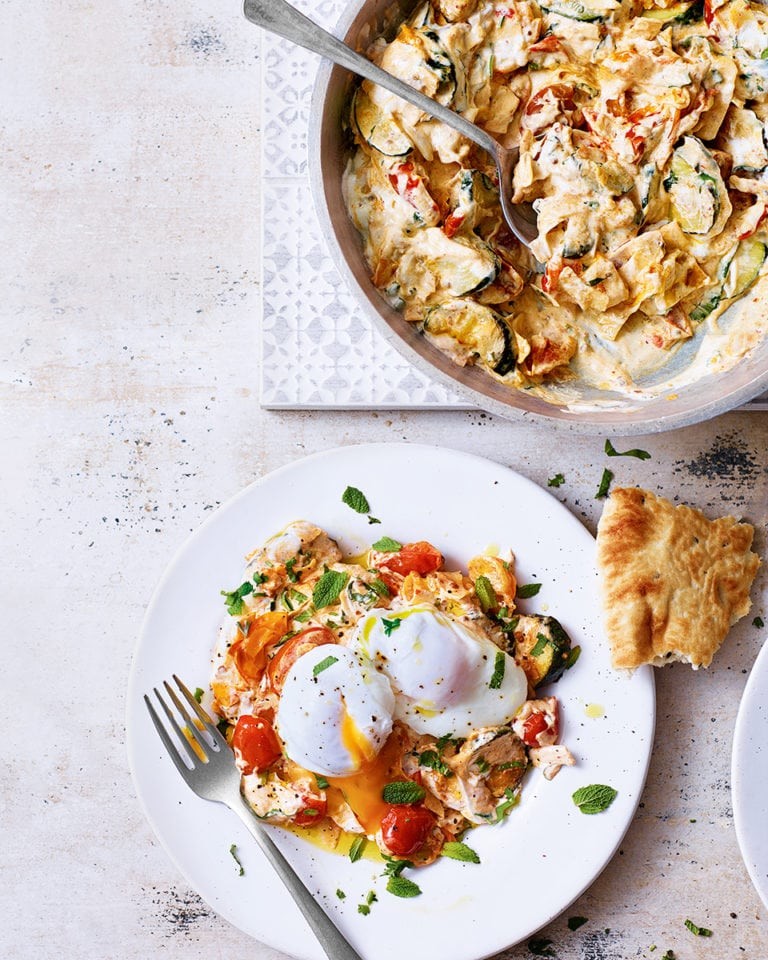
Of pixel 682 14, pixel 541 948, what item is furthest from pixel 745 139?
pixel 541 948

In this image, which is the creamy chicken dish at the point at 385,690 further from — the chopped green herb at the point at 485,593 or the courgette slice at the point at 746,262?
the courgette slice at the point at 746,262

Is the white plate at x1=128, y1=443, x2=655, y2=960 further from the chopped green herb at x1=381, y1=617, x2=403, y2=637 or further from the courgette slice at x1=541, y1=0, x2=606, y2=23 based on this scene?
the courgette slice at x1=541, y1=0, x2=606, y2=23

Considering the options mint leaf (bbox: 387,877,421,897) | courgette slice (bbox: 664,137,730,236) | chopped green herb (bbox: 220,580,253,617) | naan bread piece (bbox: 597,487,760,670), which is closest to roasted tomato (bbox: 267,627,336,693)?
chopped green herb (bbox: 220,580,253,617)

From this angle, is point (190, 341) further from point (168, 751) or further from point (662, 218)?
point (662, 218)

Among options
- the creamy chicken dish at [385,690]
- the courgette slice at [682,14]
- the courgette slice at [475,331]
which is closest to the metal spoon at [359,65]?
the courgette slice at [475,331]

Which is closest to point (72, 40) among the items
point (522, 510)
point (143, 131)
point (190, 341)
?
point (143, 131)

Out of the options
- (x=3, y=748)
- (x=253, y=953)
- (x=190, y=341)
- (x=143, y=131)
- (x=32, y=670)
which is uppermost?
(x=143, y=131)
